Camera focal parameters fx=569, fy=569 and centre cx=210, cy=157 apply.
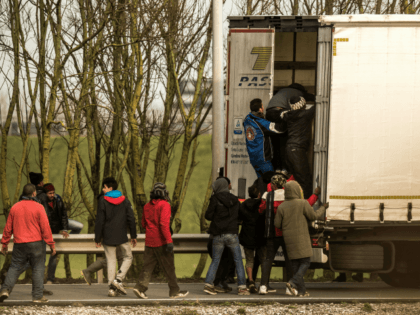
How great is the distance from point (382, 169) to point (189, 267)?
22.0m

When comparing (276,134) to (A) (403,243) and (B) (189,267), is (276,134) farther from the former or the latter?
(B) (189,267)

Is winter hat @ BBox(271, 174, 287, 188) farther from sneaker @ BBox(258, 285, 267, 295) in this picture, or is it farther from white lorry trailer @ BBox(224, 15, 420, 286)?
sneaker @ BBox(258, 285, 267, 295)

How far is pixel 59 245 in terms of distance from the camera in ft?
29.7

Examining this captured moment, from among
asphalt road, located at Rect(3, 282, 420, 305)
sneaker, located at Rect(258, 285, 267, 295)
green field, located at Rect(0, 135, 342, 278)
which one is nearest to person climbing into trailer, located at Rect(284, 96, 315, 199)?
sneaker, located at Rect(258, 285, 267, 295)

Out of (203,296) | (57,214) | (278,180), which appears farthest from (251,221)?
(57,214)

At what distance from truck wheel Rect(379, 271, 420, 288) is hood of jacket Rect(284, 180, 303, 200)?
101 inches

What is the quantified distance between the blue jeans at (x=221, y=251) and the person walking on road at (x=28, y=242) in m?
2.26

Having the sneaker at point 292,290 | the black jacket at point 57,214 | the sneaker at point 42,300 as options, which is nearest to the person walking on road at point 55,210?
the black jacket at point 57,214

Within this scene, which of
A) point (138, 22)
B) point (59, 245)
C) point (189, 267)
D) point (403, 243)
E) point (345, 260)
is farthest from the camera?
point (189, 267)

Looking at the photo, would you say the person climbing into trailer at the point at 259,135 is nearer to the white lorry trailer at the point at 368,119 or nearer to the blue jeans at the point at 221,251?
the white lorry trailer at the point at 368,119

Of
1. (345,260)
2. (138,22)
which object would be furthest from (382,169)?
(138,22)

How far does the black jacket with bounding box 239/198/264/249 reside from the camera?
8250 mm

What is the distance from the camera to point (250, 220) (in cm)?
828

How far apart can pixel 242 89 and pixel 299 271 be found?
9.72ft
